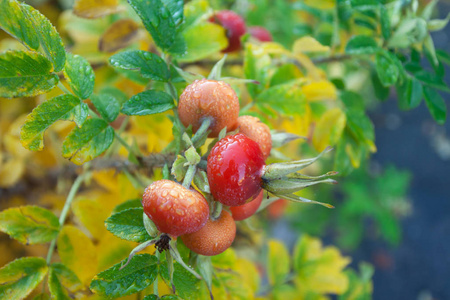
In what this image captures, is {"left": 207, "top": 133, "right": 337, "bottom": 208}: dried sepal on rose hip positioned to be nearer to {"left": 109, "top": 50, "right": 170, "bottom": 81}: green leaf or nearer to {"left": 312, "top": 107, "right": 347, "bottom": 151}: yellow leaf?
{"left": 109, "top": 50, "right": 170, "bottom": 81}: green leaf

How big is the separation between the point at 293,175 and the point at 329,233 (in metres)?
2.57

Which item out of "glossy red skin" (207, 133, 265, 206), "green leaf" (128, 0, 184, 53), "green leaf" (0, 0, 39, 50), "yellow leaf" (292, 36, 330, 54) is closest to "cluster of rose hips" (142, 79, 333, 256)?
"glossy red skin" (207, 133, 265, 206)

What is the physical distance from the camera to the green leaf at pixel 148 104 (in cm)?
56

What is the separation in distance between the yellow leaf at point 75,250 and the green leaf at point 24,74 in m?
0.29

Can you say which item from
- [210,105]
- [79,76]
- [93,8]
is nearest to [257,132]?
[210,105]

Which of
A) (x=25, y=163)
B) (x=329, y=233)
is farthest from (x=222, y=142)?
(x=329, y=233)

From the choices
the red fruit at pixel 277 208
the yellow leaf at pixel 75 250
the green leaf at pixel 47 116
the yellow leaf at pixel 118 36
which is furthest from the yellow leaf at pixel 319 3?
the red fruit at pixel 277 208

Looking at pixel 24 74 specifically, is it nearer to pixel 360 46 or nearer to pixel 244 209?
pixel 244 209

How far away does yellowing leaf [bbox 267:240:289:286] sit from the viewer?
1.14 metres

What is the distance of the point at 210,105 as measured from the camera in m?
0.54

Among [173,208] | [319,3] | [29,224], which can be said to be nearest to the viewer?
[173,208]

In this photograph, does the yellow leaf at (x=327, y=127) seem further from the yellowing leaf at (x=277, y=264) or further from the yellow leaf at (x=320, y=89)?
the yellowing leaf at (x=277, y=264)

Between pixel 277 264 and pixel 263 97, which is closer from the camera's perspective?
pixel 263 97

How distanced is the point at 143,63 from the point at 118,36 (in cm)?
33
